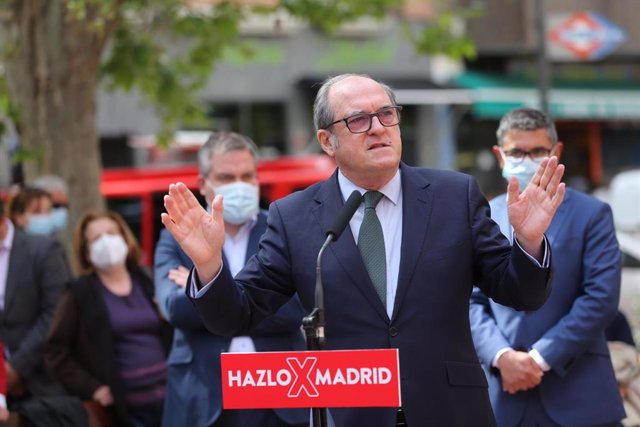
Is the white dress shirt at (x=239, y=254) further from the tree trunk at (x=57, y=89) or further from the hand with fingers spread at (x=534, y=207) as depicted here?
the tree trunk at (x=57, y=89)

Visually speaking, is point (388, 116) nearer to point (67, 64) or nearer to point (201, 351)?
point (201, 351)

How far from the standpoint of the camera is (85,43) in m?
10.1

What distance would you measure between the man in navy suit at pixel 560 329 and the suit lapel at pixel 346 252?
1.23 metres

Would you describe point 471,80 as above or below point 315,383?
above

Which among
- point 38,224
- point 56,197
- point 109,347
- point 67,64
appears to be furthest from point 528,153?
point 67,64

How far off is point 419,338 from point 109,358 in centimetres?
310

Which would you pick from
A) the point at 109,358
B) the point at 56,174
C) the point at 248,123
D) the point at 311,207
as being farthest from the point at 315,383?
the point at 248,123

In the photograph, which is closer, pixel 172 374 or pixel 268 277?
pixel 268 277

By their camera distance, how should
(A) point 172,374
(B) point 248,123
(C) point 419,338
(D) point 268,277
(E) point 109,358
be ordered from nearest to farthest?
(C) point 419,338
(D) point 268,277
(A) point 172,374
(E) point 109,358
(B) point 248,123

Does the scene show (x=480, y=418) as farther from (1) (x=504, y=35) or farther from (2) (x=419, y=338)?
(1) (x=504, y=35)

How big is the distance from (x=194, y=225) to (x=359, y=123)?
2.30ft

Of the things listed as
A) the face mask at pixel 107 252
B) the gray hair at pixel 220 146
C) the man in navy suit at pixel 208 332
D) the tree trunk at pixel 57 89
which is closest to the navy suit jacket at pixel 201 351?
the man in navy suit at pixel 208 332

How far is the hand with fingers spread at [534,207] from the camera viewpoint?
3.42 m

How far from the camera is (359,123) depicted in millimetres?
3721
